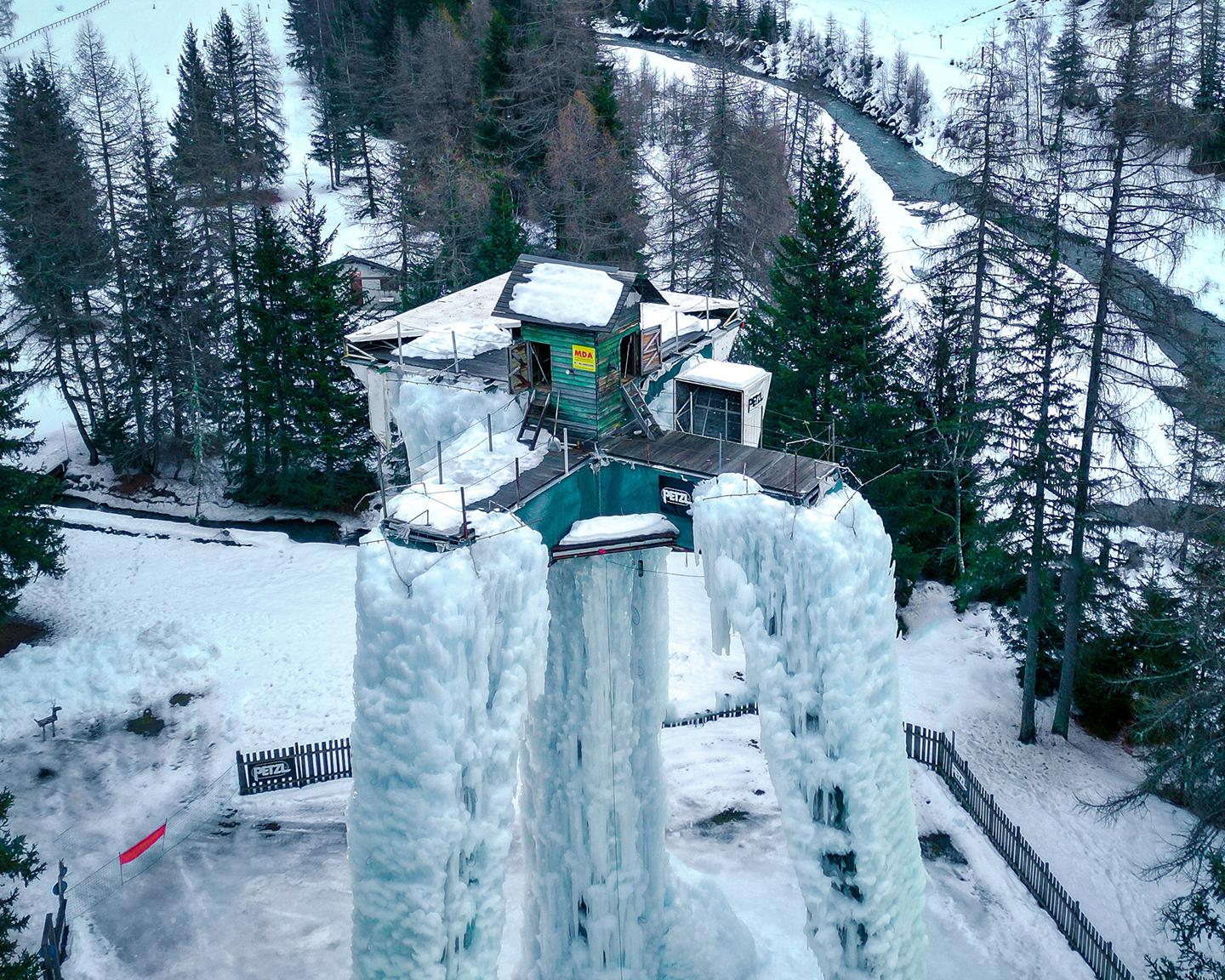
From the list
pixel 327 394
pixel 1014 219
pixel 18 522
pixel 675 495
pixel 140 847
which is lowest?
pixel 140 847

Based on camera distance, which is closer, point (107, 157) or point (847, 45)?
point (107, 157)

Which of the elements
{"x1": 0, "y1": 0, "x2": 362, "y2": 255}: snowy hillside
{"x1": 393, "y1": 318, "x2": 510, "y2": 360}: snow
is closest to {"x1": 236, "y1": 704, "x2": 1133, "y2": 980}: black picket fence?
{"x1": 393, "y1": 318, "x2": 510, "y2": 360}: snow

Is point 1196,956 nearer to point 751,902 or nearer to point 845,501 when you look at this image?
point 751,902

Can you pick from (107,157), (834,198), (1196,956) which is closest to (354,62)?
(107,157)

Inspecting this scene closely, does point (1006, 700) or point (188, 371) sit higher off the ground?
point (188, 371)

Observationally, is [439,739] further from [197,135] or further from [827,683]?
[197,135]

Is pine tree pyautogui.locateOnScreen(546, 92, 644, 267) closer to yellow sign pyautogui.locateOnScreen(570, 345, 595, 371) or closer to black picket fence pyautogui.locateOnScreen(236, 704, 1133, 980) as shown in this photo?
black picket fence pyautogui.locateOnScreen(236, 704, 1133, 980)

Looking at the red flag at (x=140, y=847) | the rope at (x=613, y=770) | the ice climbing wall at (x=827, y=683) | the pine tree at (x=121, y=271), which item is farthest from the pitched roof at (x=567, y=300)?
the pine tree at (x=121, y=271)

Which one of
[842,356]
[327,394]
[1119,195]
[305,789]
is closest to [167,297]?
[327,394]
